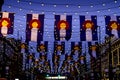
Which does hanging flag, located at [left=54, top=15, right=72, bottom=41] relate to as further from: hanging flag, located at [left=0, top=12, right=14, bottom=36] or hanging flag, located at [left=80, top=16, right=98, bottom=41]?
hanging flag, located at [left=0, top=12, right=14, bottom=36]

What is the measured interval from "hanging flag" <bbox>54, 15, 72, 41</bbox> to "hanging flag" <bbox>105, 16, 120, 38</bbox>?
11.6 ft

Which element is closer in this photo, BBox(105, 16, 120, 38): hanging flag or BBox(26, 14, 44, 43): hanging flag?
BBox(26, 14, 44, 43): hanging flag

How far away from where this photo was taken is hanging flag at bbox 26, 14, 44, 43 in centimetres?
3000

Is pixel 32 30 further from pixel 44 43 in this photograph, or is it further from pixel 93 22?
pixel 44 43

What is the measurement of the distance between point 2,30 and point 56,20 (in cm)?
531

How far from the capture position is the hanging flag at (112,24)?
30312 mm

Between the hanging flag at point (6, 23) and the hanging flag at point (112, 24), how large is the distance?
8908 millimetres

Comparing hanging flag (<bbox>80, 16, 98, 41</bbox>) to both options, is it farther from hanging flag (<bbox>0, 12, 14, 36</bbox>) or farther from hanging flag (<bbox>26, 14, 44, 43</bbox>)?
hanging flag (<bbox>0, 12, 14, 36</bbox>)

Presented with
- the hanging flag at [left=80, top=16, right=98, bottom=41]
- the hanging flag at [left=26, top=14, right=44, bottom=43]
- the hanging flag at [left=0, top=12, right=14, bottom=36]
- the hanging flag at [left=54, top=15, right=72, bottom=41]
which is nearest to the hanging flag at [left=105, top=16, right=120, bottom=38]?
the hanging flag at [left=80, top=16, right=98, bottom=41]

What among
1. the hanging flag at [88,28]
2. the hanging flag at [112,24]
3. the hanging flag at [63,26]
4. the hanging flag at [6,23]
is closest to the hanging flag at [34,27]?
the hanging flag at [63,26]

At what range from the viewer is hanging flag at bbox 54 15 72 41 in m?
29.9

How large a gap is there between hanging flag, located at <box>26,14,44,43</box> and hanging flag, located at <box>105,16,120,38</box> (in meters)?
6.12

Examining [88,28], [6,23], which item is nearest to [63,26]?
[88,28]

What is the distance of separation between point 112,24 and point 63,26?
15.1 feet
